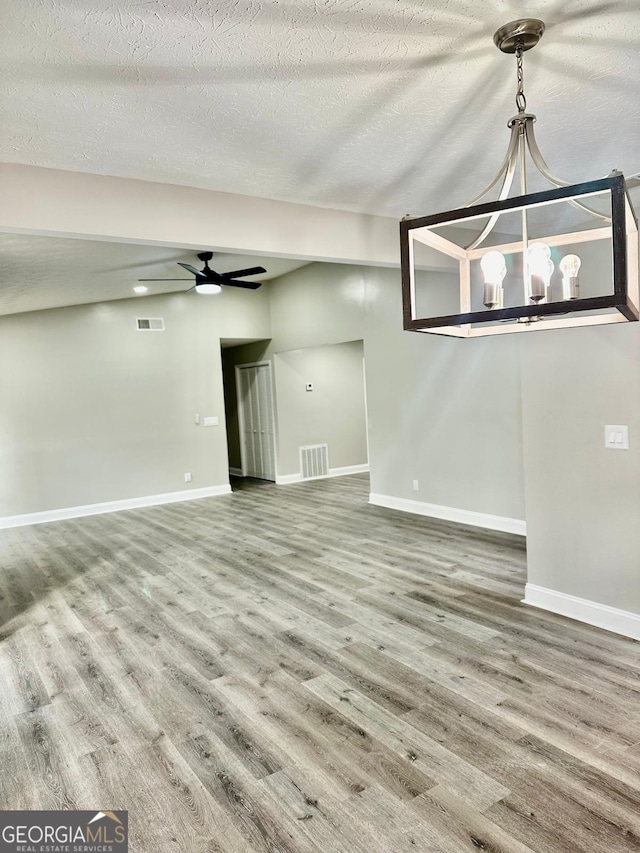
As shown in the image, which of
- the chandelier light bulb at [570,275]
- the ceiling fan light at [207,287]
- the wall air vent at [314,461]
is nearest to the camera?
the chandelier light bulb at [570,275]

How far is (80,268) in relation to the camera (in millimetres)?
5289

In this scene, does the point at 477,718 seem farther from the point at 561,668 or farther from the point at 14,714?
the point at 14,714

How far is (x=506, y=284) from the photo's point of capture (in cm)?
511

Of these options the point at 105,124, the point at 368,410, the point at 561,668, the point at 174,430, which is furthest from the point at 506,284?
the point at 174,430

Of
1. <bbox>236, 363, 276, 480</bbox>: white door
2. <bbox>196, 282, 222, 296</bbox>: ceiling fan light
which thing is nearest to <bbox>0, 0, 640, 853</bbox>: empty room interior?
<bbox>196, 282, 222, 296</bbox>: ceiling fan light

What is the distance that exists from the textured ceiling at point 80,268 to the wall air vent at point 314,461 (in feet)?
10.2

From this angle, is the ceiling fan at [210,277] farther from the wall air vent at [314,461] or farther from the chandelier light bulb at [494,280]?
the chandelier light bulb at [494,280]

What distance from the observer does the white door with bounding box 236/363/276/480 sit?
9.59m

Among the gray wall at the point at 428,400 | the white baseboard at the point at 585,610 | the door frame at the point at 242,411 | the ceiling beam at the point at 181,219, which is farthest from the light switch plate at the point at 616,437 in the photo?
the door frame at the point at 242,411

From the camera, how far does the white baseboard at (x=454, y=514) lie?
18.2 ft

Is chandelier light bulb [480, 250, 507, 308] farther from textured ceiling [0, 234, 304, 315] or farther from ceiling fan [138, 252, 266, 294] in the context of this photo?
ceiling fan [138, 252, 266, 294]

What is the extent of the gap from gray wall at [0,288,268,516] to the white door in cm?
91

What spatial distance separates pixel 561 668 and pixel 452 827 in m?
1.29

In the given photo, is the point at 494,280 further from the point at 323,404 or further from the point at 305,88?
the point at 323,404
